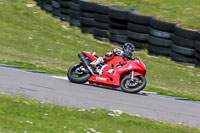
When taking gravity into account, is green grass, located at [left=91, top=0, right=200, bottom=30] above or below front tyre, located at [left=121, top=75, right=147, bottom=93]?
above

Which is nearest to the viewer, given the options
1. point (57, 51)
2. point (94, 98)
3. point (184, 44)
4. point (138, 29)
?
point (94, 98)

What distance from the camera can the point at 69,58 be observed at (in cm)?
1407

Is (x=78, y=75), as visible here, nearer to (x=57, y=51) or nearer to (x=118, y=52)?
(x=118, y=52)

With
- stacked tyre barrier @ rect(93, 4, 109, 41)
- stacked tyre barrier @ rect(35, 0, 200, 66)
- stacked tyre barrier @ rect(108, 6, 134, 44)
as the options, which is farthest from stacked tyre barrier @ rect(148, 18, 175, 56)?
stacked tyre barrier @ rect(93, 4, 109, 41)

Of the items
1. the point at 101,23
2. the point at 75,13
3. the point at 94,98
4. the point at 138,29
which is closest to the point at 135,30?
the point at 138,29

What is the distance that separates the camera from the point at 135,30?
15641 millimetres

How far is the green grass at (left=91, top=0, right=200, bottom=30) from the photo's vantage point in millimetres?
14859

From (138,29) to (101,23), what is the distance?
7.97 ft

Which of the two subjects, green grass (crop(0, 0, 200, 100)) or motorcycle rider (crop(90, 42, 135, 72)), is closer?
motorcycle rider (crop(90, 42, 135, 72))

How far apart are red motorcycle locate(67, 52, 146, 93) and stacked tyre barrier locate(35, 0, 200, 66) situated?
4.18 m

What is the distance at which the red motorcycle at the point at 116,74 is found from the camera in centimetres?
1006

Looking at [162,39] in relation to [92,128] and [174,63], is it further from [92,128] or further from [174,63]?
[92,128]

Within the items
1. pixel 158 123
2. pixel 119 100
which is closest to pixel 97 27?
pixel 119 100

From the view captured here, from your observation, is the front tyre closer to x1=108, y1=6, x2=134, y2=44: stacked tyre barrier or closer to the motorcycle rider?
the motorcycle rider
